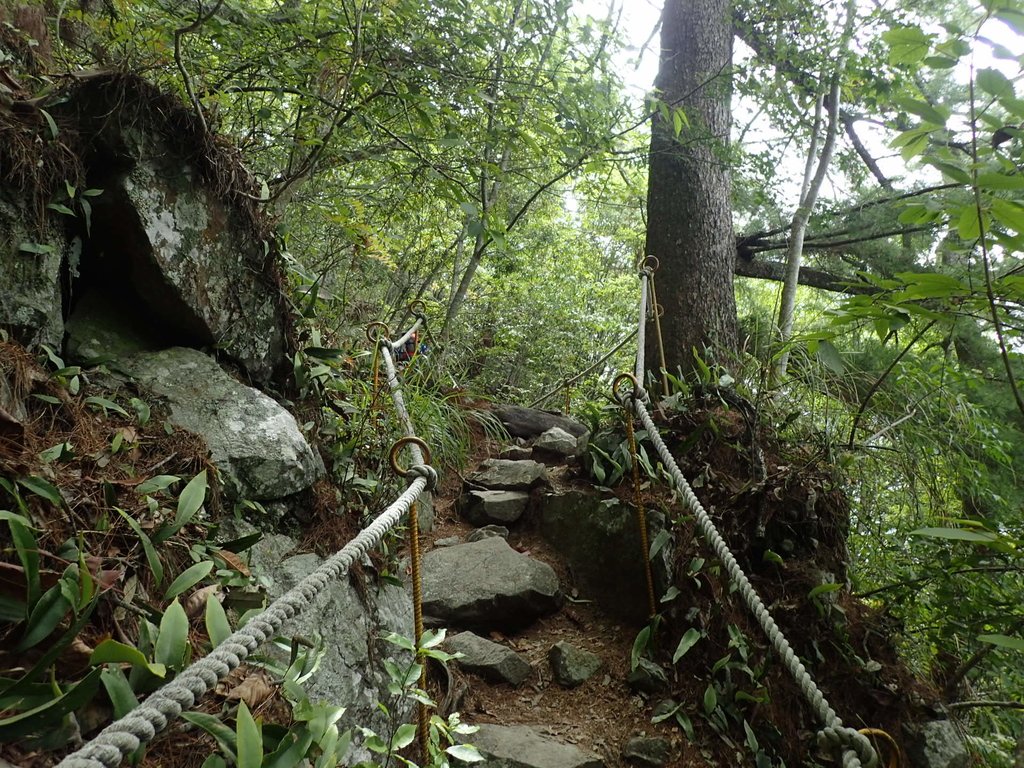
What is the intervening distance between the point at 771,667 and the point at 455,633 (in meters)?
1.41

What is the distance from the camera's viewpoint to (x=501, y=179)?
5.65 m

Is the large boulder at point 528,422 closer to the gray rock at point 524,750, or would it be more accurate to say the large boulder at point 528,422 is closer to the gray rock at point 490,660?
the gray rock at point 490,660

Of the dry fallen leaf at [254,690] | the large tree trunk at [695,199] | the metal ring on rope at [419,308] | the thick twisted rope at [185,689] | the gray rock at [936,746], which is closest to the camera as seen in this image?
the thick twisted rope at [185,689]

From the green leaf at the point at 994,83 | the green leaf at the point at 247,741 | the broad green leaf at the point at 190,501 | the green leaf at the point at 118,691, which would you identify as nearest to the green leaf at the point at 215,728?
the green leaf at the point at 118,691

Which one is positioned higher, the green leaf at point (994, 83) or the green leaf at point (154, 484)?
the green leaf at point (994, 83)

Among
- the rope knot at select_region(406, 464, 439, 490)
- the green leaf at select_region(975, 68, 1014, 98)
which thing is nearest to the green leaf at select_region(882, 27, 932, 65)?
the green leaf at select_region(975, 68, 1014, 98)

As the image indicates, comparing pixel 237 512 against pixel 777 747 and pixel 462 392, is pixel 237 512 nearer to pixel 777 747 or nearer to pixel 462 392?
pixel 777 747

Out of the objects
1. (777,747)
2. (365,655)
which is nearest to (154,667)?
(365,655)

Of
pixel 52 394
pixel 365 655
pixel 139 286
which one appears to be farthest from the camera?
pixel 139 286

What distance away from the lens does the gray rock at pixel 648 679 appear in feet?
8.39

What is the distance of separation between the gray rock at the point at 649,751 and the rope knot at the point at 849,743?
1243mm

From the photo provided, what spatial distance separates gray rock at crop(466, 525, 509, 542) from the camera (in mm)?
3789

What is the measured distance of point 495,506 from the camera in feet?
13.1

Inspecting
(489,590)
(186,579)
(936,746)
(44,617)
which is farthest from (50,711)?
(936,746)
